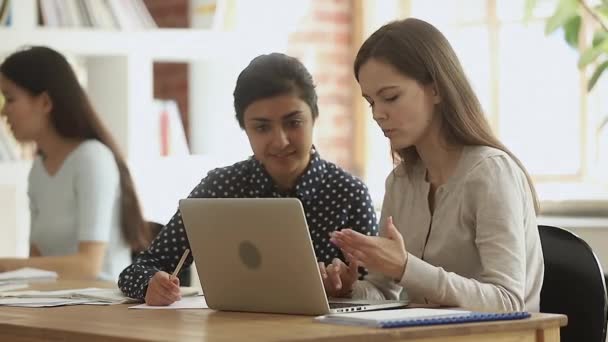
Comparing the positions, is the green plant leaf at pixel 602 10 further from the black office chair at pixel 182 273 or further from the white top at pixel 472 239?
the black office chair at pixel 182 273

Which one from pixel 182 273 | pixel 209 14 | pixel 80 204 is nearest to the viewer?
pixel 182 273

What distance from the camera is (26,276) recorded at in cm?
310

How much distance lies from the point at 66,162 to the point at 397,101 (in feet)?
5.24

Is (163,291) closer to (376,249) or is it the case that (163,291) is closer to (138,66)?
(376,249)

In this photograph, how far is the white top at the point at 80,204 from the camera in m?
3.46

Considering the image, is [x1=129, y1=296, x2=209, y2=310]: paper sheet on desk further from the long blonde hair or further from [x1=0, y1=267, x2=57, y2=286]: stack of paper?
[x1=0, y1=267, x2=57, y2=286]: stack of paper

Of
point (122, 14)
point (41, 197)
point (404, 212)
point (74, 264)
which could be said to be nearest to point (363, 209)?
point (404, 212)

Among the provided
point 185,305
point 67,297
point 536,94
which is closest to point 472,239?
point 185,305

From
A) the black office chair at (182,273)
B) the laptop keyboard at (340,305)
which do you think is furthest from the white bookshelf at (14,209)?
the laptop keyboard at (340,305)

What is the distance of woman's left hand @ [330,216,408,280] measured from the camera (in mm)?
1965

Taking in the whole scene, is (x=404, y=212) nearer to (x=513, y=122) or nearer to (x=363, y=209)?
(x=363, y=209)

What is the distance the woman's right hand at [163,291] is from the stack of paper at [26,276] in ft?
2.78

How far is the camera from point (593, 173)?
4.70 metres

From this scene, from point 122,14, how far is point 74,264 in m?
1.40
